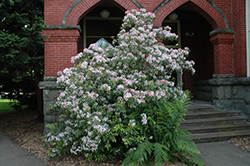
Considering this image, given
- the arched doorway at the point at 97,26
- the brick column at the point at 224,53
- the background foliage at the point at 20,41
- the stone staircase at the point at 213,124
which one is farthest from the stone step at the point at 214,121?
the arched doorway at the point at 97,26

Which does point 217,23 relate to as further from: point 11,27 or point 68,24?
point 11,27

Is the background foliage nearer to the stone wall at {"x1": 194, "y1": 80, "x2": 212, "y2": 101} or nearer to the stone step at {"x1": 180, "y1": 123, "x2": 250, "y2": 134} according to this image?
the stone step at {"x1": 180, "y1": 123, "x2": 250, "y2": 134}

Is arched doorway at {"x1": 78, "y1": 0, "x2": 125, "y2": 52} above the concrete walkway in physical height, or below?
above

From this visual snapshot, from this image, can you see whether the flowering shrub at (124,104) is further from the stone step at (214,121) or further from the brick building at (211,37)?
the brick building at (211,37)

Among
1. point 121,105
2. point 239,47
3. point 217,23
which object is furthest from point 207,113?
point 121,105

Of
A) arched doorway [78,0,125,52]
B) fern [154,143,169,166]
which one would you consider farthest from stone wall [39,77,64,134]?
arched doorway [78,0,125,52]

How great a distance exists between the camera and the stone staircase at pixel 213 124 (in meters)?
5.24

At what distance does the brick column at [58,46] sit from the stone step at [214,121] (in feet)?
12.7

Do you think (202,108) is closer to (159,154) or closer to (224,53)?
(224,53)

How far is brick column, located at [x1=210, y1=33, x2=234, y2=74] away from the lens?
6.49 m

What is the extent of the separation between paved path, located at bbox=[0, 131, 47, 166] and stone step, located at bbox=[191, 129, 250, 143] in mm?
3743

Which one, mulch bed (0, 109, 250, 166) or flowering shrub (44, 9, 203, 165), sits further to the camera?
mulch bed (0, 109, 250, 166)

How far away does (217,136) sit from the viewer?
17.1 feet

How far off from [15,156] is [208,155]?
4309 millimetres
